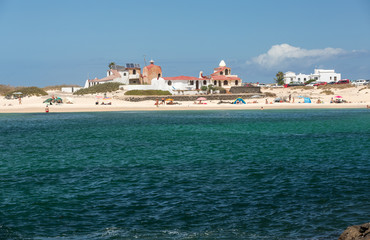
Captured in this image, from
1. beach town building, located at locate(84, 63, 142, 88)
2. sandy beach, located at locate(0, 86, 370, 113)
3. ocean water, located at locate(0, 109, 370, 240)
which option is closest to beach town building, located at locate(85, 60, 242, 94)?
beach town building, located at locate(84, 63, 142, 88)

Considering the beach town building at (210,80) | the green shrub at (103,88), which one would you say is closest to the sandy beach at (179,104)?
the green shrub at (103,88)

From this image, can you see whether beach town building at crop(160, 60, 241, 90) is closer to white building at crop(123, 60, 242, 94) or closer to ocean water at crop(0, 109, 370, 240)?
white building at crop(123, 60, 242, 94)

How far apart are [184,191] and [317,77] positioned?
153775 mm

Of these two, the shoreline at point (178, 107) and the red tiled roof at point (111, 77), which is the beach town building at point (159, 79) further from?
the shoreline at point (178, 107)

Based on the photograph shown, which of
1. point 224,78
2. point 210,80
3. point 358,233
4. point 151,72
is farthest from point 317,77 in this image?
point 358,233

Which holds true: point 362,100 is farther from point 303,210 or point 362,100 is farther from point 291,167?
point 303,210

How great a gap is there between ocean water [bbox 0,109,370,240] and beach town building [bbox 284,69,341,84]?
132584mm

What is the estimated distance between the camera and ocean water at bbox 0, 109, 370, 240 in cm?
1378

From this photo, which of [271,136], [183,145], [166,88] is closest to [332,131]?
[271,136]

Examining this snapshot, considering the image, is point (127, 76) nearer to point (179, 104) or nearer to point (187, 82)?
point (187, 82)

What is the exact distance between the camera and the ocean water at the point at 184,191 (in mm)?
13781

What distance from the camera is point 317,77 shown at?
16150cm

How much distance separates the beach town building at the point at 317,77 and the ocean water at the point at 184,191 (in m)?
133

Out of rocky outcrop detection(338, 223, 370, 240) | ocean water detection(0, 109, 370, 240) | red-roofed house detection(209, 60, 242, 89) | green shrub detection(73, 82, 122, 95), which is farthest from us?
red-roofed house detection(209, 60, 242, 89)
